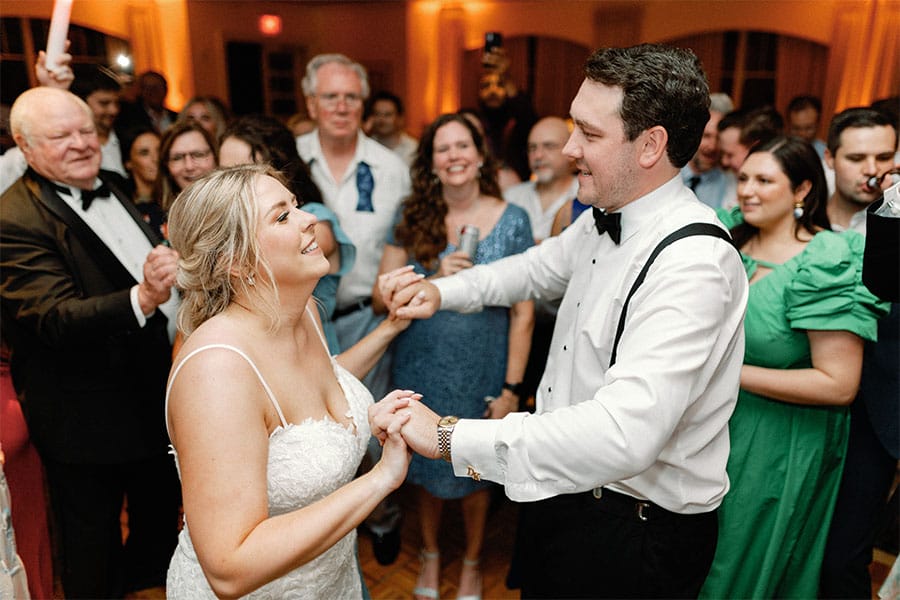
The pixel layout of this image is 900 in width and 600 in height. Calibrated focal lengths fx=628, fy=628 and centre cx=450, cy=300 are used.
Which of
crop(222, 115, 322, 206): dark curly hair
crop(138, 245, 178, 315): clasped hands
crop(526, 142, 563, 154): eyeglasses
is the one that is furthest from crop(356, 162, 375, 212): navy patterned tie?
crop(138, 245, 178, 315): clasped hands

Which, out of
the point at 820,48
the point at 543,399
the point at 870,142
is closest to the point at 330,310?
the point at 543,399

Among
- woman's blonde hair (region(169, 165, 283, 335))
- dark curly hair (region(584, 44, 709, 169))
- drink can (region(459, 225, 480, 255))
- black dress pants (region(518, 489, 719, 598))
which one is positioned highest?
dark curly hair (region(584, 44, 709, 169))

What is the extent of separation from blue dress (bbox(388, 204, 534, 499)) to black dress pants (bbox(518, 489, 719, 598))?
2.68ft

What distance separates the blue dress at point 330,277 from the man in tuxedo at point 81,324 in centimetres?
53

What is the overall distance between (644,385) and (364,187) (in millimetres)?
1959

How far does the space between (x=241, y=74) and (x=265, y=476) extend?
923 centimetres

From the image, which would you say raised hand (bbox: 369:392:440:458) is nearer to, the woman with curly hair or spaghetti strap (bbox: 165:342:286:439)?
spaghetti strap (bbox: 165:342:286:439)

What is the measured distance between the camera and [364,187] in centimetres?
288

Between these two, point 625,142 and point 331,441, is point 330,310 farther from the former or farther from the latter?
point 625,142

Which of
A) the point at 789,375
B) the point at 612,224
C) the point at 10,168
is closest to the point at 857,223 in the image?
the point at 789,375

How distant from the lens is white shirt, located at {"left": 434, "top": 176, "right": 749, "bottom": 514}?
3.97ft

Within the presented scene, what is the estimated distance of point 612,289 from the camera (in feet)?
4.82

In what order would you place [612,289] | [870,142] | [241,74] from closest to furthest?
[612,289] → [870,142] → [241,74]

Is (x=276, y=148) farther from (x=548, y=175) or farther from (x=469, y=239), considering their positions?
(x=548, y=175)
